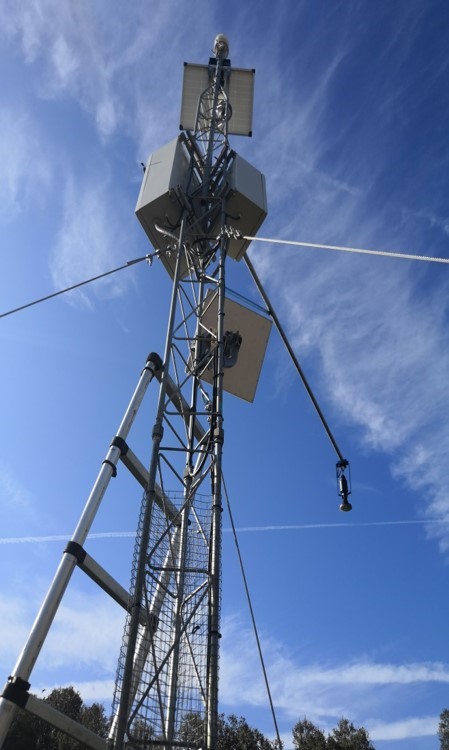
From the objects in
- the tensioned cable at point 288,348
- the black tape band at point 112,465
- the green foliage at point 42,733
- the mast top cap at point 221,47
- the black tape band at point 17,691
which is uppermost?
the mast top cap at point 221,47

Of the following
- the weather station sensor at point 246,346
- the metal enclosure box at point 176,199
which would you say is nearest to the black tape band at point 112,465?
the weather station sensor at point 246,346

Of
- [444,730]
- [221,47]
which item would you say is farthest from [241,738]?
[221,47]

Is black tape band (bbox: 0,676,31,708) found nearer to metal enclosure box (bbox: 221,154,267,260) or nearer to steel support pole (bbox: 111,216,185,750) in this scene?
steel support pole (bbox: 111,216,185,750)

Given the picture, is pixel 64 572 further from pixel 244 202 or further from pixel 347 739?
pixel 347 739

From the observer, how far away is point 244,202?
10.9 m

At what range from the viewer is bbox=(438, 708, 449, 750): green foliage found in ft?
124

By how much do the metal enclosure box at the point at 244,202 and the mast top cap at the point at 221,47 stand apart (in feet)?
11.7

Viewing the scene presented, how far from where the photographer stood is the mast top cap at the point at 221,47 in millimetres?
13281

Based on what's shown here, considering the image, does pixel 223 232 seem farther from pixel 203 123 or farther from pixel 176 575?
pixel 176 575

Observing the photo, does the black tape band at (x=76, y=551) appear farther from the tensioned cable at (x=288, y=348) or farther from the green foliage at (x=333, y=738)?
the green foliage at (x=333, y=738)

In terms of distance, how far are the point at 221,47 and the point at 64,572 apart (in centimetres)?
1142

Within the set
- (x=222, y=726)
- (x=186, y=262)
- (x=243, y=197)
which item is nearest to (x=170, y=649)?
(x=186, y=262)

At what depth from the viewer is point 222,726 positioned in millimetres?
27703

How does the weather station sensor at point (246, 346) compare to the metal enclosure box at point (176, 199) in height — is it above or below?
below
